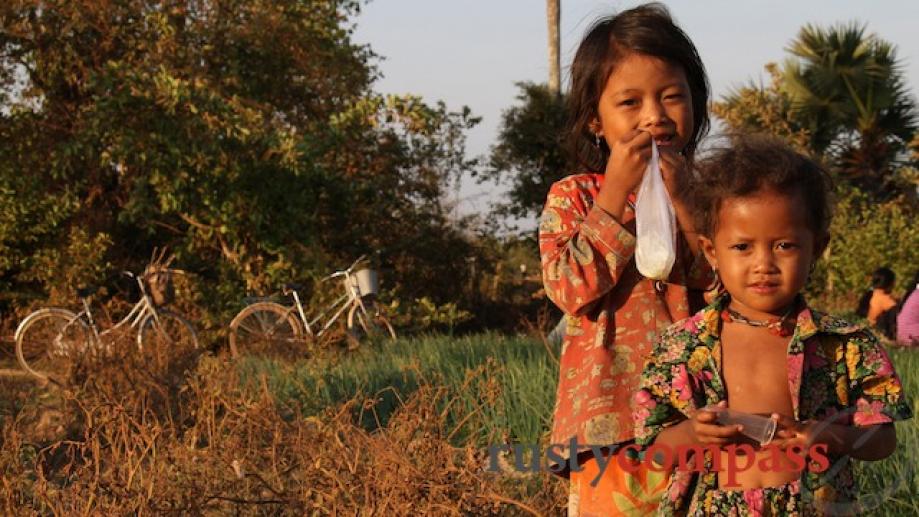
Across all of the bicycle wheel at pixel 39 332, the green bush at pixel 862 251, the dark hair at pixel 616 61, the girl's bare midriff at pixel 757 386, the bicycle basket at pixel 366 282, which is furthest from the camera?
the green bush at pixel 862 251

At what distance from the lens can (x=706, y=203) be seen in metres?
2.26

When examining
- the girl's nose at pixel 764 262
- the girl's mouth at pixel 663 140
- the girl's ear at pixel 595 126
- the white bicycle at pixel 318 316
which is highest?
the girl's ear at pixel 595 126

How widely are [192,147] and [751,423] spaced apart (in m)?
10.9

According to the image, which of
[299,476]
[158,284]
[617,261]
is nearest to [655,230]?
[617,261]

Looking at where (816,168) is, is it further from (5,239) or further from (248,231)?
(5,239)

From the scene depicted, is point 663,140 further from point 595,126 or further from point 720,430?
point 720,430

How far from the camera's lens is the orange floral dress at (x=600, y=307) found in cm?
225

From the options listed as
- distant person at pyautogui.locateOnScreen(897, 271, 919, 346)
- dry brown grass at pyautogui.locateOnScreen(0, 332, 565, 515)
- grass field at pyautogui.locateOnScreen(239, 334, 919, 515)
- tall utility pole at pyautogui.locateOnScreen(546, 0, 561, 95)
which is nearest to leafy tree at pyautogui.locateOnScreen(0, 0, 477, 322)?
grass field at pyautogui.locateOnScreen(239, 334, 919, 515)

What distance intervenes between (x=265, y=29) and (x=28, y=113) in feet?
8.35

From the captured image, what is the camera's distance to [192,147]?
12391mm

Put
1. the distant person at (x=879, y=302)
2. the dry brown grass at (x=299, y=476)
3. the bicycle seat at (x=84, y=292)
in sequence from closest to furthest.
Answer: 1. the dry brown grass at (x=299, y=476)
2. the bicycle seat at (x=84, y=292)
3. the distant person at (x=879, y=302)

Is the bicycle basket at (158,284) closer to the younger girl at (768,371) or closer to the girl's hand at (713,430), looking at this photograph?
the younger girl at (768,371)

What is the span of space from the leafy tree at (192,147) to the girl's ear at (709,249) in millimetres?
10302

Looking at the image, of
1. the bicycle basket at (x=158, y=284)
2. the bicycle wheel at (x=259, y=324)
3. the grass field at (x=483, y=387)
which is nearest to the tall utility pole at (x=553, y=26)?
the bicycle wheel at (x=259, y=324)
